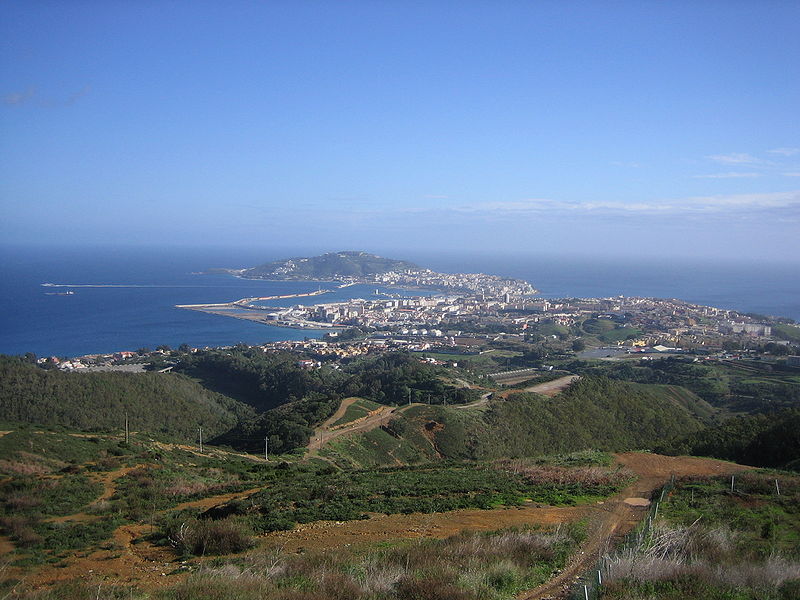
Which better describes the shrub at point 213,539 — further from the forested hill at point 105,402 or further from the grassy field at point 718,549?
the forested hill at point 105,402

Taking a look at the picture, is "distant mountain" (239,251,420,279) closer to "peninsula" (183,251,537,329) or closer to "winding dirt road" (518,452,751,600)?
"peninsula" (183,251,537,329)

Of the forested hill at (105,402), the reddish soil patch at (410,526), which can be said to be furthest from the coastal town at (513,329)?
the reddish soil patch at (410,526)

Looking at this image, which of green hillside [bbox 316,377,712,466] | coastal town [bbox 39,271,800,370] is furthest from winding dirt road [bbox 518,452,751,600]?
coastal town [bbox 39,271,800,370]

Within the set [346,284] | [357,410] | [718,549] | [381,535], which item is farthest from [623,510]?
[346,284]

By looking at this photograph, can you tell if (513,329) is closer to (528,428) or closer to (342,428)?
(528,428)

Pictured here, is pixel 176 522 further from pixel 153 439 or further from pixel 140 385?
pixel 140 385

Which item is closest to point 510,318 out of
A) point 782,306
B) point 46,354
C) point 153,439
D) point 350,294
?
A: point 350,294

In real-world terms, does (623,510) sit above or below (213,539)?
below
